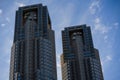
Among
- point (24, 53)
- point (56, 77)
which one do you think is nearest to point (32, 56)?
point (24, 53)

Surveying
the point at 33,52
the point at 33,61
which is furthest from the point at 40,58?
the point at 33,52

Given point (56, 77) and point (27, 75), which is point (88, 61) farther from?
point (27, 75)

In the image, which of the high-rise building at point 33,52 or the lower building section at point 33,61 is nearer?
the lower building section at point 33,61

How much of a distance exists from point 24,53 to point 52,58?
18.2 meters

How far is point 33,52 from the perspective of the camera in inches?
6841

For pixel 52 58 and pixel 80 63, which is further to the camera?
pixel 80 63

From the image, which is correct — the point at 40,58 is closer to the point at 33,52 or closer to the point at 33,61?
the point at 33,61

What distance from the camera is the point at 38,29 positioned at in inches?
7426

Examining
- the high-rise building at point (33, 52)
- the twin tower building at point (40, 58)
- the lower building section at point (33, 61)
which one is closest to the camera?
the lower building section at point (33, 61)

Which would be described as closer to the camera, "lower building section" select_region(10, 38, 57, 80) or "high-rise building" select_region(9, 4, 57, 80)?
"lower building section" select_region(10, 38, 57, 80)

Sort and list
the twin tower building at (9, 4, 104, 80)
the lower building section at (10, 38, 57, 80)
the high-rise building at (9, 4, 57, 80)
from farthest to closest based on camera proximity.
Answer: the twin tower building at (9, 4, 104, 80) < the high-rise building at (9, 4, 57, 80) < the lower building section at (10, 38, 57, 80)

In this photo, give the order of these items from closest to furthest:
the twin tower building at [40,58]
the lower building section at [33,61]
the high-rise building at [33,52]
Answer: the lower building section at [33,61], the high-rise building at [33,52], the twin tower building at [40,58]

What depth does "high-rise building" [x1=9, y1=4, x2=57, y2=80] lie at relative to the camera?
164875 mm

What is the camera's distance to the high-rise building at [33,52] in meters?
165
